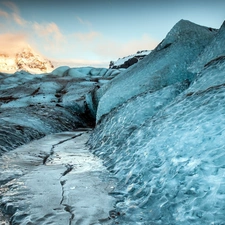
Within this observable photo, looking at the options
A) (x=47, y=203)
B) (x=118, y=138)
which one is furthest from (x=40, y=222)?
(x=118, y=138)

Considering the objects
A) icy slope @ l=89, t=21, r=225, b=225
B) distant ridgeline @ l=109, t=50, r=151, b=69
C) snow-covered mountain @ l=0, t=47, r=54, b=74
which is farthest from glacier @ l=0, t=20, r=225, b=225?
snow-covered mountain @ l=0, t=47, r=54, b=74

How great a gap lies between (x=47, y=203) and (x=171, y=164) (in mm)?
1384

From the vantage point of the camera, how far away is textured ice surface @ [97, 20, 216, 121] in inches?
234

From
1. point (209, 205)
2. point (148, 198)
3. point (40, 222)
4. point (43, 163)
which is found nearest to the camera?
point (209, 205)

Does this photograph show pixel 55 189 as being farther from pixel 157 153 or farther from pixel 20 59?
pixel 20 59

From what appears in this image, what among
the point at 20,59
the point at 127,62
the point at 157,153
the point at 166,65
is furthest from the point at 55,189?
the point at 20,59

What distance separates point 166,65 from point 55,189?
15.2 feet

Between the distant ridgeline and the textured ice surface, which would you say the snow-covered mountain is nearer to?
the distant ridgeline

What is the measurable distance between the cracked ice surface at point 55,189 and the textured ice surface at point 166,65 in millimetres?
2365

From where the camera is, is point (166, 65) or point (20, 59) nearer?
point (166, 65)

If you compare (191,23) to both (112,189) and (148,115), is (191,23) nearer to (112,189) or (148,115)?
(148,115)

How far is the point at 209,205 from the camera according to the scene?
6.05ft

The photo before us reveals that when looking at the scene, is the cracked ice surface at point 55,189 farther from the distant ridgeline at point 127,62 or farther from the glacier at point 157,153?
the distant ridgeline at point 127,62

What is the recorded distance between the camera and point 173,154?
259cm
